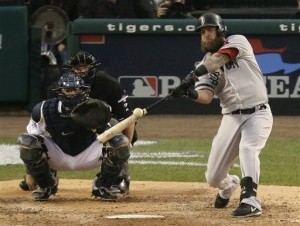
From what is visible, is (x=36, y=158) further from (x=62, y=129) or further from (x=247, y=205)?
(x=247, y=205)

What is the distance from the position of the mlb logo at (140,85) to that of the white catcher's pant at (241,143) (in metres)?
7.22

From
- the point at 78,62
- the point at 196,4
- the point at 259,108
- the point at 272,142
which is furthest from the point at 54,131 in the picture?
the point at 196,4

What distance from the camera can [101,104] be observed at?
29.0ft

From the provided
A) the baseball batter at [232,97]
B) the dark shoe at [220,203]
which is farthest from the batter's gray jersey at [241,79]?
the dark shoe at [220,203]

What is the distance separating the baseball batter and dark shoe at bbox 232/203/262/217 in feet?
0.11

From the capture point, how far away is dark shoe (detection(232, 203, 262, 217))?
326 inches

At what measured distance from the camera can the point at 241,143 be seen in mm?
8586

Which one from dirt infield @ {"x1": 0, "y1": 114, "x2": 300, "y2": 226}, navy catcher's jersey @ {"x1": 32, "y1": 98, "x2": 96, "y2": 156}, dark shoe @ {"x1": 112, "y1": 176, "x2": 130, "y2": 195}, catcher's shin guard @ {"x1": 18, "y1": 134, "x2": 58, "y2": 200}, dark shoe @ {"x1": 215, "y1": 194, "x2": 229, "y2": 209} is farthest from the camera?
dark shoe @ {"x1": 112, "y1": 176, "x2": 130, "y2": 195}

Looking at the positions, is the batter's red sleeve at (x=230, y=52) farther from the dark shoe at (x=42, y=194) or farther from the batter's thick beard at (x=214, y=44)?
the dark shoe at (x=42, y=194)

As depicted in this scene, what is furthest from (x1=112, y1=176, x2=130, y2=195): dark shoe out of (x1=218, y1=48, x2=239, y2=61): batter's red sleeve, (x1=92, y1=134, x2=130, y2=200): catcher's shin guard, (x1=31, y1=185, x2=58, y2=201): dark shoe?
(x1=218, y1=48, x2=239, y2=61): batter's red sleeve

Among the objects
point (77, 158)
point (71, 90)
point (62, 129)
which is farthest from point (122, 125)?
point (77, 158)

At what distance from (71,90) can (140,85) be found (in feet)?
23.2

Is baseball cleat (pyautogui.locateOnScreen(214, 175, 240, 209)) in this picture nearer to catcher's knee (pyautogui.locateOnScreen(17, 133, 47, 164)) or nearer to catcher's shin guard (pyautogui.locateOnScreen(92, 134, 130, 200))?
catcher's shin guard (pyautogui.locateOnScreen(92, 134, 130, 200))

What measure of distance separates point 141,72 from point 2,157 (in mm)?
3808
